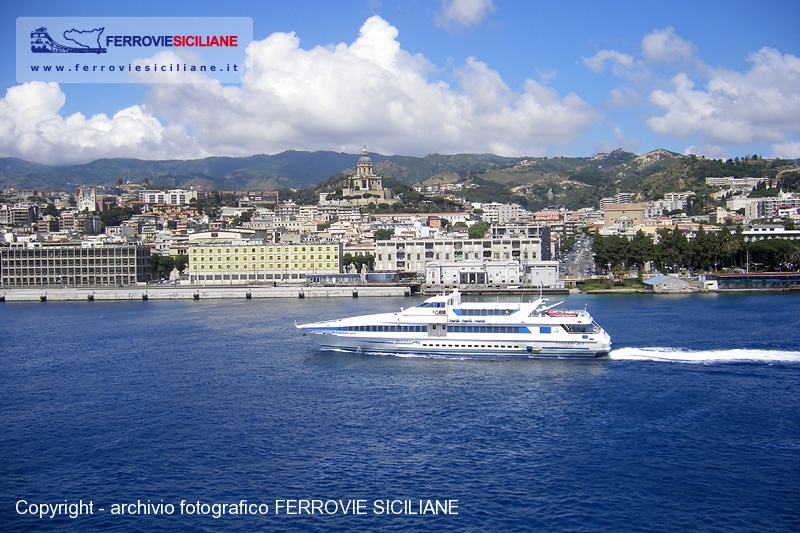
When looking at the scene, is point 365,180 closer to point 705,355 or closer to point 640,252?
point 640,252

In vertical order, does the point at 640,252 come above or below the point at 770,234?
below

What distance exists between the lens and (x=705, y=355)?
17688 mm

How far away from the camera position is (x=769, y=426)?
1252cm

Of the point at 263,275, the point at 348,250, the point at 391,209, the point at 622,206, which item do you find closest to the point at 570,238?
the point at 622,206

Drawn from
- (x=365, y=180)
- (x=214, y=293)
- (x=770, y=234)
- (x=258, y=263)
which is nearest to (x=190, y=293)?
(x=214, y=293)

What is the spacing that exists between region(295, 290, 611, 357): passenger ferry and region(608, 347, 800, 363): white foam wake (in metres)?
0.62

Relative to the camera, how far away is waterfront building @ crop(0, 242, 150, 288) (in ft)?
146

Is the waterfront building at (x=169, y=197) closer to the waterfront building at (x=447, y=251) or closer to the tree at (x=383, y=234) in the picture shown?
the tree at (x=383, y=234)

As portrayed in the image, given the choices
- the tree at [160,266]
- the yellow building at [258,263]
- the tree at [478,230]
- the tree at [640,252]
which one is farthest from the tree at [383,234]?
the tree at [640,252]

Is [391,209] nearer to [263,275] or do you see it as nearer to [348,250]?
[348,250]

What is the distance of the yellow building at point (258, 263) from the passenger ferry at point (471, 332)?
23221 millimetres

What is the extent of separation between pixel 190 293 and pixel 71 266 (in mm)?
10459

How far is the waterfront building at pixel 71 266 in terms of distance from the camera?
146 feet

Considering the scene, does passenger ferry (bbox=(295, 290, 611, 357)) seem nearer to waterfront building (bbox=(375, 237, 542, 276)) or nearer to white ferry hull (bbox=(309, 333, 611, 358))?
white ferry hull (bbox=(309, 333, 611, 358))
